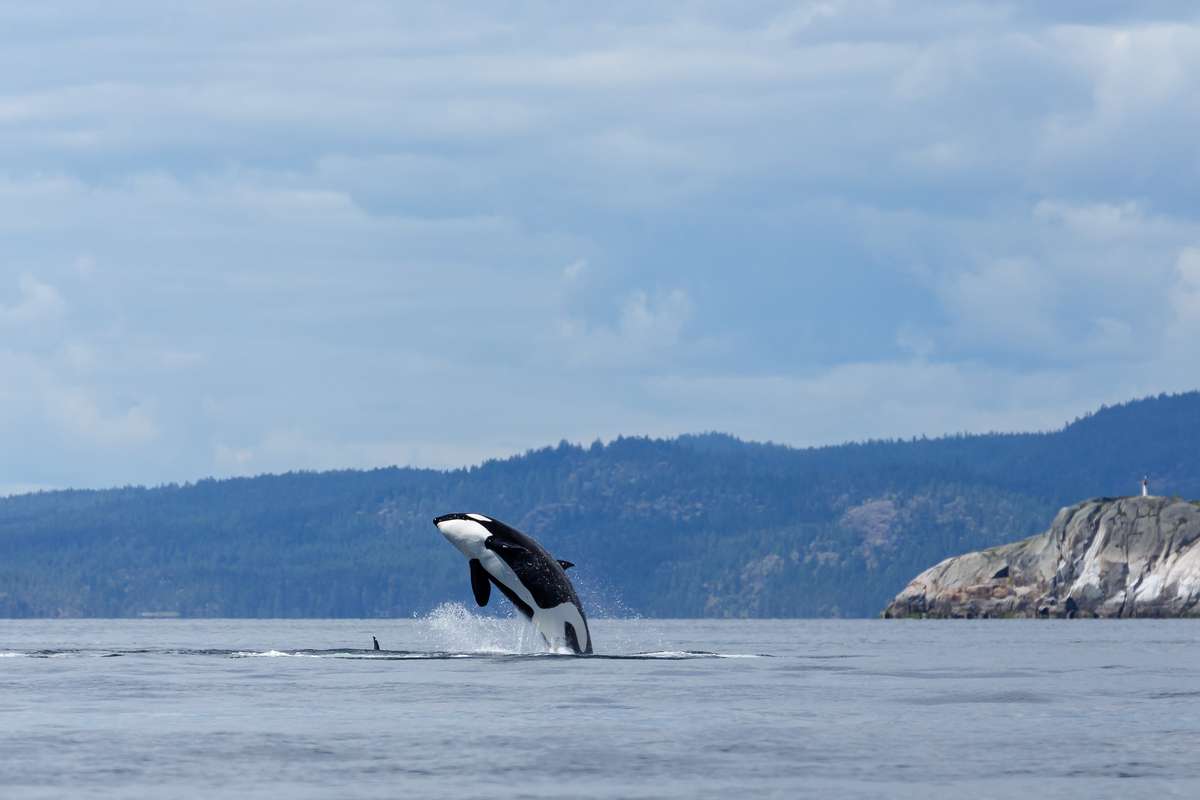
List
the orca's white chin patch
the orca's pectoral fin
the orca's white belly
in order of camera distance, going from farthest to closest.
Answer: the orca's white belly
the orca's white chin patch
the orca's pectoral fin

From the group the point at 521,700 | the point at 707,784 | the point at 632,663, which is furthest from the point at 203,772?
the point at 632,663

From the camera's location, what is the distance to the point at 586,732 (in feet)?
139

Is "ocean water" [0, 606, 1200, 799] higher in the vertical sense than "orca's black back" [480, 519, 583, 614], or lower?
lower

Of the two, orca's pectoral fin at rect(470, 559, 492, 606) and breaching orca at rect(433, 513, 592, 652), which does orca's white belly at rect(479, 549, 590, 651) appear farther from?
orca's pectoral fin at rect(470, 559, 492, 606)

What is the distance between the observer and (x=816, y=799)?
32.2 metres

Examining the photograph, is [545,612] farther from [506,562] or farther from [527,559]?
[506,562]

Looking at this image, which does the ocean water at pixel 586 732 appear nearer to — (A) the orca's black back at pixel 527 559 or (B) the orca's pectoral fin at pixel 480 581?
(B) the orca's pectoral fin at pixel 480 581

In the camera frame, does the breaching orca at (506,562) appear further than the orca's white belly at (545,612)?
No

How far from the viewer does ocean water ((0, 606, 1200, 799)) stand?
111ft

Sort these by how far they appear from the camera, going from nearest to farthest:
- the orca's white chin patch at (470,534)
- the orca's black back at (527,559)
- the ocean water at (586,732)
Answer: the ocean water at (586,732) → the orca's black back at (527,559) → the orca's white chin patch at (470,534)

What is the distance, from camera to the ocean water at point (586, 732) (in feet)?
111

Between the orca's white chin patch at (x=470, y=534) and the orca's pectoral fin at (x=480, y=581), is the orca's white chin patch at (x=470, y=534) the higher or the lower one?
the higher one

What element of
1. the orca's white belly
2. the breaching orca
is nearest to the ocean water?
the orca's white belly

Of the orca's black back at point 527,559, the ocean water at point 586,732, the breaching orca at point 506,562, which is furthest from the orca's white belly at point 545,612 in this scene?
the ocean water at point 586,732
